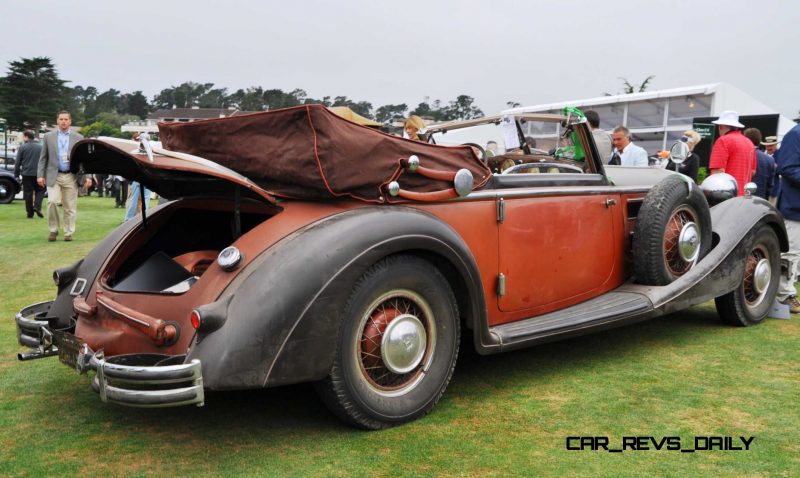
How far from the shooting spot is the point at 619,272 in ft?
15.6

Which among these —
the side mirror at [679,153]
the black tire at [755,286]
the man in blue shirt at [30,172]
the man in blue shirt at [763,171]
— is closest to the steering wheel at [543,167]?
the side mirror at [679,153]

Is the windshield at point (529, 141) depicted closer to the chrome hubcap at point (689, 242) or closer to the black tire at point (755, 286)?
the chrome hubcap at point (689, 242)

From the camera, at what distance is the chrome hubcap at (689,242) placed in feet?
15.8

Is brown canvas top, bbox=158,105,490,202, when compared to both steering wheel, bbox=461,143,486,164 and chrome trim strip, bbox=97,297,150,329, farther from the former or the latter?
chrome trim strip, bbox=97,297,150,329

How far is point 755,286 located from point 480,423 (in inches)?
129

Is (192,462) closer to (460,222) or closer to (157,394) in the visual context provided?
(157,394)

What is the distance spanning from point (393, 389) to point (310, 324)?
0.64m

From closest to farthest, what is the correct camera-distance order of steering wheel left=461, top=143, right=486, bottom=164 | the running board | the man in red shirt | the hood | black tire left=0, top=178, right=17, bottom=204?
the hood
the running board
steering wheel left=461, top=143, right=486, bottom=164
the man in red shirt
black tire left=0, top=178, right=17, bottom=204

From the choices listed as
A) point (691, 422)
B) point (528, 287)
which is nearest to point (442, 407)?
point (528, 287)

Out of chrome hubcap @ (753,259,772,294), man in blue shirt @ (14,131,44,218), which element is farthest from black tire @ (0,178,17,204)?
chrome hubcap @ (753,259,772,294)

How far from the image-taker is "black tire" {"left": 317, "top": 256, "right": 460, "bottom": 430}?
311cm

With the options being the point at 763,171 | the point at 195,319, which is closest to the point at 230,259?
the point at 195,319

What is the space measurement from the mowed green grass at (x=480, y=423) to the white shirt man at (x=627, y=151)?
3228 mm

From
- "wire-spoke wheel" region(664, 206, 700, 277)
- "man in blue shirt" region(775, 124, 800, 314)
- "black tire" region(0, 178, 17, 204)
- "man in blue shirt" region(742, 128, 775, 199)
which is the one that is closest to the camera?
"wire-spoke wheel" region(664, 206, 700, 277)
